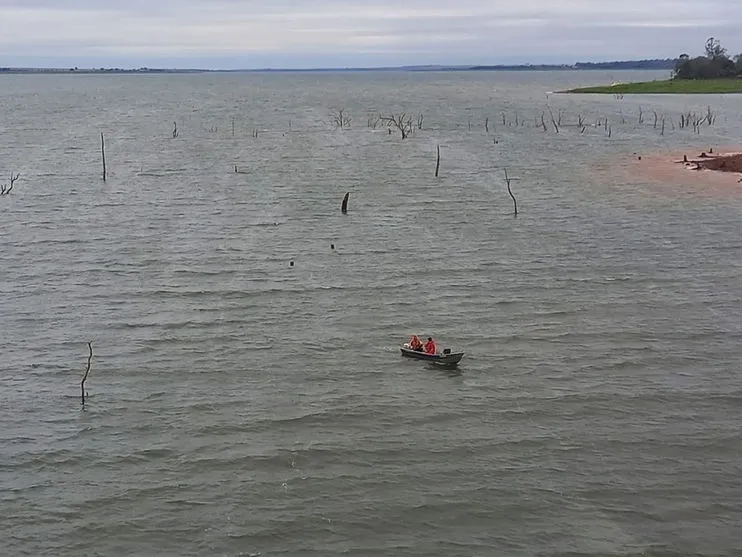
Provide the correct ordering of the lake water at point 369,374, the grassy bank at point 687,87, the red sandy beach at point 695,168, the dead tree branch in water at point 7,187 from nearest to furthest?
the lake water at point 369,374, the dead tree branch in water at point 7,187, the red sandy beach at point 695,168, the grassy bank at point 687,87

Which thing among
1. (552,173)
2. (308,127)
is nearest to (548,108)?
(308,127)

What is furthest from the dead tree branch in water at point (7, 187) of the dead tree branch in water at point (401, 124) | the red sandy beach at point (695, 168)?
the red sandy beach at point (695, 168)

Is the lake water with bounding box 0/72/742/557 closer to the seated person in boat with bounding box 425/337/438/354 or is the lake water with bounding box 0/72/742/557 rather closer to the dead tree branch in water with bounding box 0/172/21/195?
the seated person in boat with bounding box 425/337/438/354

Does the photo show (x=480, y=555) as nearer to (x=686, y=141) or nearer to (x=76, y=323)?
(x=76, y=323)

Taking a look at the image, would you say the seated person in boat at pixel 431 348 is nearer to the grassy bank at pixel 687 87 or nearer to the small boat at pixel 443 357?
the small boat at pixel 443 357

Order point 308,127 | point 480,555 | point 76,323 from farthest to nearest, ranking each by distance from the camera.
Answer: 1. point 308,127
2. point 76,323
3. point 480,555

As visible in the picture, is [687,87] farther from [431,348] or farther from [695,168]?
[431,348]

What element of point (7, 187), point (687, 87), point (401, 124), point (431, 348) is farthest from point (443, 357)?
point (687, 87)

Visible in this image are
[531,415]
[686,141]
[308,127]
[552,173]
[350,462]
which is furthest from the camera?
[308,127]
